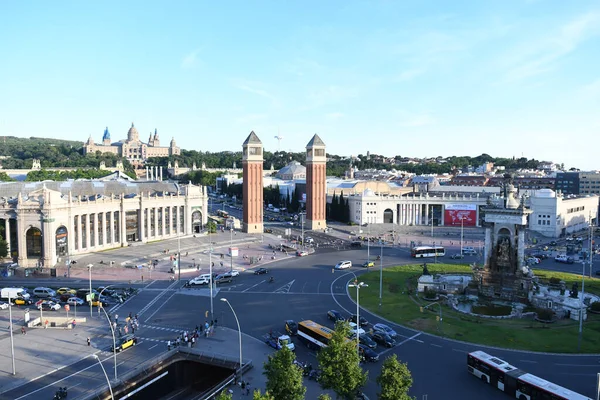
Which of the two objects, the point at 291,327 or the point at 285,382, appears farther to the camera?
the point at 291,327

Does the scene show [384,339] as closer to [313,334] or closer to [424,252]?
[313,334]

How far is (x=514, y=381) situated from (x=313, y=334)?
582 inches

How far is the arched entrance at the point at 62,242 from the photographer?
71.1 meters

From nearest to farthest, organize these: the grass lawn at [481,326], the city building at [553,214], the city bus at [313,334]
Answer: the city bus at [313,334] → the grass lawn at [481,326] → the city building at [553,214]

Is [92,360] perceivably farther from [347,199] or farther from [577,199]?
[577,199]

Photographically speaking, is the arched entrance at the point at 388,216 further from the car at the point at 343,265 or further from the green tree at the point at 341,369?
the green tree at the point at 341,369

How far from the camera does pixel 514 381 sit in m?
30.7

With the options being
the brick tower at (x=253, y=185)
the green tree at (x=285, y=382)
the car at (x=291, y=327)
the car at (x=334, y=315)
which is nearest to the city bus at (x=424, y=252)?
the car at (x=334, y=315)

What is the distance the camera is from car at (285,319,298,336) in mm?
41622

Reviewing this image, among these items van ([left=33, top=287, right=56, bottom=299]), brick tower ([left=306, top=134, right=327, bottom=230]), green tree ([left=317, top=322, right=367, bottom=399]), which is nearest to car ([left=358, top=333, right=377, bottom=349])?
green tree ([left=317, top=322, right=367, bottom=399])

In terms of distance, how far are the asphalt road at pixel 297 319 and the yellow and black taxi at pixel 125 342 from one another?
22.4 inches

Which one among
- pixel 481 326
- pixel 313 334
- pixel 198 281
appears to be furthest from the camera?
pixel 198 281

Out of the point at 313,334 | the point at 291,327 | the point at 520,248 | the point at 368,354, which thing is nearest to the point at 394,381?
the point at 368,354

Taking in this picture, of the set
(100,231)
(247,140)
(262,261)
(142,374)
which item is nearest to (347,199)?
(247,140)
